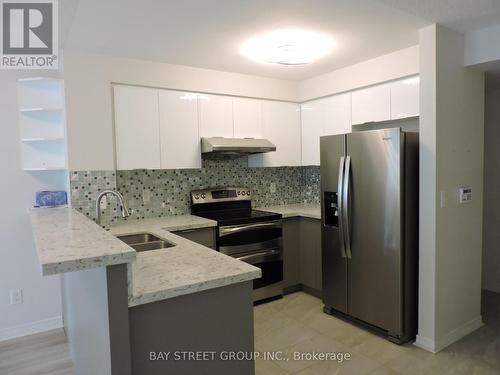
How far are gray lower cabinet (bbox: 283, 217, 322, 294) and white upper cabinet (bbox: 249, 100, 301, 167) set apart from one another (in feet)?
2.32

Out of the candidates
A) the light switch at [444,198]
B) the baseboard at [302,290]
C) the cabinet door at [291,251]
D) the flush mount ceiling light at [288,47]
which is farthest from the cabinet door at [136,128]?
the light switch at [444,198]

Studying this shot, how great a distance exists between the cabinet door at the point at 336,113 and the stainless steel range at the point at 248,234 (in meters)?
1.10

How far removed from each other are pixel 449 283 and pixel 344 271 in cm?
78

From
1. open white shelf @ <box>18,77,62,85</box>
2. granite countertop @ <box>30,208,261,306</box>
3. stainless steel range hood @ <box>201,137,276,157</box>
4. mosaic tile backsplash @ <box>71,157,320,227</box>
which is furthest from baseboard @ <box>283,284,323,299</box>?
open white shelf @ <box>18,77,62,85</box>

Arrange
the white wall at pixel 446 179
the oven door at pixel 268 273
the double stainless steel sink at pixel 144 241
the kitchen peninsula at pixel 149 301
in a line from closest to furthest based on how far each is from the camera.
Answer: the kitchen peninsula at pixel 149 301 → the double stainless steel sink at pixel 144 241 → the white wall at pixel 446 179 → the oven door at pixel 268 273

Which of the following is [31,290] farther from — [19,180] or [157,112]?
[157,112]

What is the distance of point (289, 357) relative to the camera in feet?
8.28

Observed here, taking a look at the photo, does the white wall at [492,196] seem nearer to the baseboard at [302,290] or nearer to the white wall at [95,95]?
the baseboard at [302,290]

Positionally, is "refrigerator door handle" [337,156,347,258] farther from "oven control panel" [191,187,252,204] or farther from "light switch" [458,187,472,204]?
"oven control panel" [191,187,252,204]

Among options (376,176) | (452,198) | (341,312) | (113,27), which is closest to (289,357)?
(341,312)

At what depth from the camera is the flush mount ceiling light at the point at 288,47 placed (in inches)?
102

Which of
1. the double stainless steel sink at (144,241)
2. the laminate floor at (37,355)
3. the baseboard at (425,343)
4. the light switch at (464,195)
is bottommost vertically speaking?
the laminate floor at (37,355)

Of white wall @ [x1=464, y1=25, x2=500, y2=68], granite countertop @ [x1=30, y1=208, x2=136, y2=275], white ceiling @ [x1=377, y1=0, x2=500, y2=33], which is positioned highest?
white ceiling @ [x1=377, y1=0, x2=500, y2=33]
